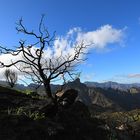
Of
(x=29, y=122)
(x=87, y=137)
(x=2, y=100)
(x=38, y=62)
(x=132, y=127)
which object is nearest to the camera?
(x=29, y=122)

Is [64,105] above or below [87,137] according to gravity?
above

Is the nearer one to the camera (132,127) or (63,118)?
(63,118)

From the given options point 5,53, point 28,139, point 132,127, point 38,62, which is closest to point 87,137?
point 28,139

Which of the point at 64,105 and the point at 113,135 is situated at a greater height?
the point at 64,105

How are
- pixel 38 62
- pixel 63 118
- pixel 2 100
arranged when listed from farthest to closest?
pixel 38 62
pixel 2 100
pixel 63 118

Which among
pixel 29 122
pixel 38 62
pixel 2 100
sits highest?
pixel 38 62

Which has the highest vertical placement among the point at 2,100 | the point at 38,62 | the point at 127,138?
the point at 38,62

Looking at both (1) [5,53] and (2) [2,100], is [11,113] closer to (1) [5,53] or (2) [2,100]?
(2) [2,100]

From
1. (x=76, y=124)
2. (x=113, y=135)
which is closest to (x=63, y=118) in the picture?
(x=76, y=124)

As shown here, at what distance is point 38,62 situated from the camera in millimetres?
26906

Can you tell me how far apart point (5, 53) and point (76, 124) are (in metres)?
12.8

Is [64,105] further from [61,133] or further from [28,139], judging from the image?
[28,139]

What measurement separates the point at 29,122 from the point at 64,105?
7.76m

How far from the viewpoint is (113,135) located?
19.1 meters
